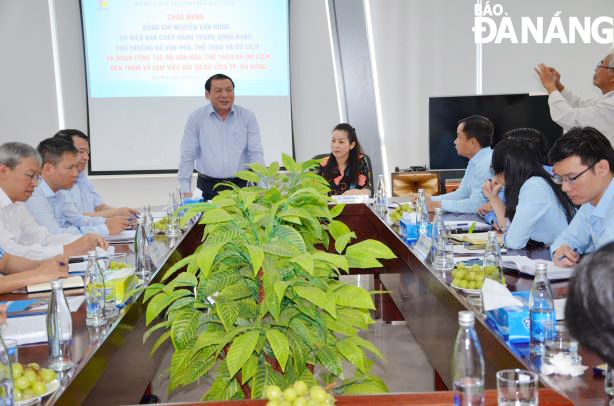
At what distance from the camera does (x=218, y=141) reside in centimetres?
530

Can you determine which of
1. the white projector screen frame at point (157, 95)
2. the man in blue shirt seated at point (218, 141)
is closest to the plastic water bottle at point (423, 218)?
the man in blue shirt seated at point (218, 141)

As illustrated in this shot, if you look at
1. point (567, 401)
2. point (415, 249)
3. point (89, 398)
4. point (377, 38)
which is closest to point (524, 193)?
point (415, 249)

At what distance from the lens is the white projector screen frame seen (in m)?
6.73

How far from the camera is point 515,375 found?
43.0 inches

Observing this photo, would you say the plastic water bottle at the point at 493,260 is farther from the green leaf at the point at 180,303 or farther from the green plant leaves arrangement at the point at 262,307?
the green leaf at the point at 180,303

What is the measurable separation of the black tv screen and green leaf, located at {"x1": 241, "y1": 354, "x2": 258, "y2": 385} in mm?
5127

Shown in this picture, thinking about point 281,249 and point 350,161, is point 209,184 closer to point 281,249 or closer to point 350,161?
point 350,161

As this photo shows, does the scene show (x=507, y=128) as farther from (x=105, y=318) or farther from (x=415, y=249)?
(x=105, y=318)

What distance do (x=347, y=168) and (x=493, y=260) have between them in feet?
10.0

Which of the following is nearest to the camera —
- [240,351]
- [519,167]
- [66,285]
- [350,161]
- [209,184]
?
[240,351]

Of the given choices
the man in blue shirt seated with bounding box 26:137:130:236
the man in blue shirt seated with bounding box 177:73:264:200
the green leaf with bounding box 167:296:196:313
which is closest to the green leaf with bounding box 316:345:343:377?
the green leaf with bounding box 167:296:196:313

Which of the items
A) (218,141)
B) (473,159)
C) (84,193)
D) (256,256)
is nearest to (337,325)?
(256,256)

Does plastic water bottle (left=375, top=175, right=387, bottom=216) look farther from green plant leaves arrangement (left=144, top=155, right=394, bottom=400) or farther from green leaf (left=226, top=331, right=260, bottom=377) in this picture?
green leaf (left=226, top=331, right=260, bottom=377)

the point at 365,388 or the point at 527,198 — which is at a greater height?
the point at 527,198
